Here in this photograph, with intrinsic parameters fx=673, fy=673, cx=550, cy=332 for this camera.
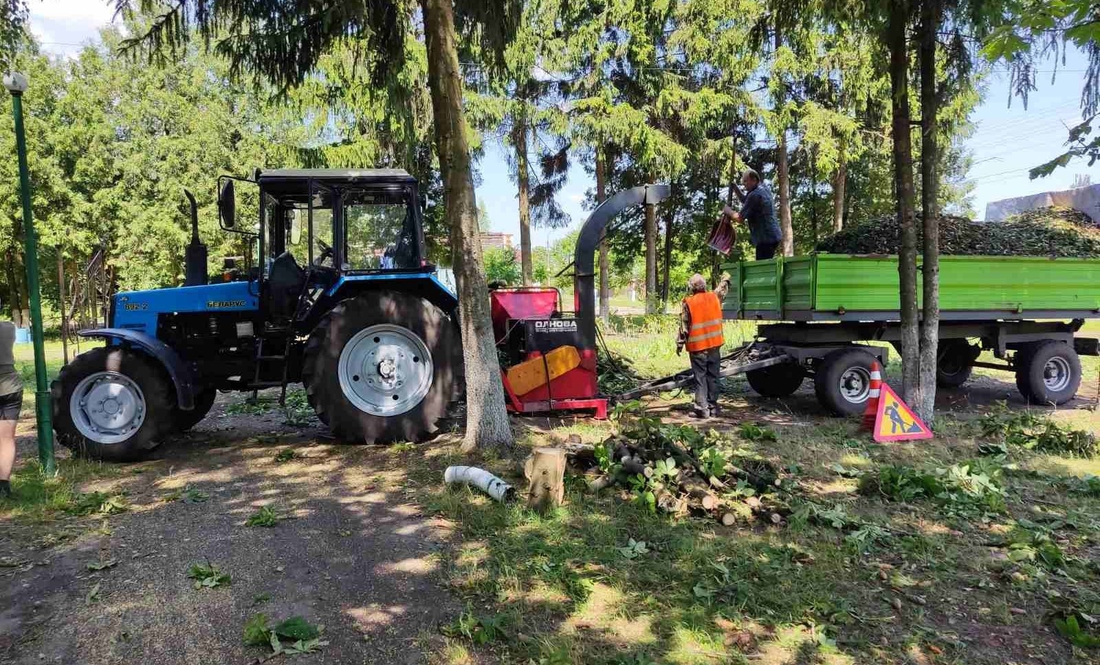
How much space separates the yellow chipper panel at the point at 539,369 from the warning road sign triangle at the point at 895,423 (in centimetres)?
306

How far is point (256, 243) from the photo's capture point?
273 inches

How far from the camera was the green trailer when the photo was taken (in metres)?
7.68

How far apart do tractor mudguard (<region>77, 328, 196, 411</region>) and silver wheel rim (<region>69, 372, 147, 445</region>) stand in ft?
1.02

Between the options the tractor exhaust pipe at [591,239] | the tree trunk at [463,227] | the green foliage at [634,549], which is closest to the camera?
the green foliage at [634,549]

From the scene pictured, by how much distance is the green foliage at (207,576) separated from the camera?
3524 millimetres

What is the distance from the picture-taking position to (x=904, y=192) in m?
6.74

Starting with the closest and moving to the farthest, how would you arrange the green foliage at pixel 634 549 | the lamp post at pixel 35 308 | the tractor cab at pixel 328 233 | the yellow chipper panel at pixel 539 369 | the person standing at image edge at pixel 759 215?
the green foliage at pixel 634 549 < the lamp post at pixel 35 308 < the tractor cab at pixel 328 233 < the yellow chipper panel at pixel 539 369 < the person standing at image edge at pixel 759 215

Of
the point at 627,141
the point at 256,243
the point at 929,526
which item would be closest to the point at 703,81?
the point at 627,141

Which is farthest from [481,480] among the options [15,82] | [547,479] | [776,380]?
[776,380]

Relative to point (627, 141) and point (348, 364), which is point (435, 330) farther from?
point (627, 141)

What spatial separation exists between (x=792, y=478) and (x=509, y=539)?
2458 mm

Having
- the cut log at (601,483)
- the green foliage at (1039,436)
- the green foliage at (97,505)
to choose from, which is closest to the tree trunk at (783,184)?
the green foliage at (1039,436)

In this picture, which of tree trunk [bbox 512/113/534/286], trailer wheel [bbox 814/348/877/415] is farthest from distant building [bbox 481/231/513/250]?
trailer wheel [bbox 814/348/877/415]

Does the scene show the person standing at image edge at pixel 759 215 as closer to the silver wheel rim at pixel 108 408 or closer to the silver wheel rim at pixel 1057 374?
the silver wheel rim at pixel 1057 374
